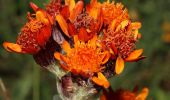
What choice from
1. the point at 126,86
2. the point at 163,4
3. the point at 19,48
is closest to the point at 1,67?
the point at 126,86

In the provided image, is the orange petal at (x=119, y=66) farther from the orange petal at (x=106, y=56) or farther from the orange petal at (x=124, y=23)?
the orange petal at (x=124, y=23)

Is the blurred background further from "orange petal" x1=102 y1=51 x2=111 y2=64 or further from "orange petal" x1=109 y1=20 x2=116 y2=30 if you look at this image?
"orange petal" x1=102 y1=51 x2=111 y2=64

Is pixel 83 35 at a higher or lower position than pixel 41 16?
lower

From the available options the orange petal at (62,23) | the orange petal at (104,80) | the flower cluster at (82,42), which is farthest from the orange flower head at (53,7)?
the orange petal at (104,80)

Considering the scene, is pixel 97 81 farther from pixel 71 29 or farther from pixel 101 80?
pixel 71 29

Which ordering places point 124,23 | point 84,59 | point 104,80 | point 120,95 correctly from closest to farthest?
point 104,80 → point 84,59 → point 124,23 → point 120,95

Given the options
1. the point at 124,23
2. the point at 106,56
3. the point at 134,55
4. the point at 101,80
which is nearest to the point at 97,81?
the point at 101,80
